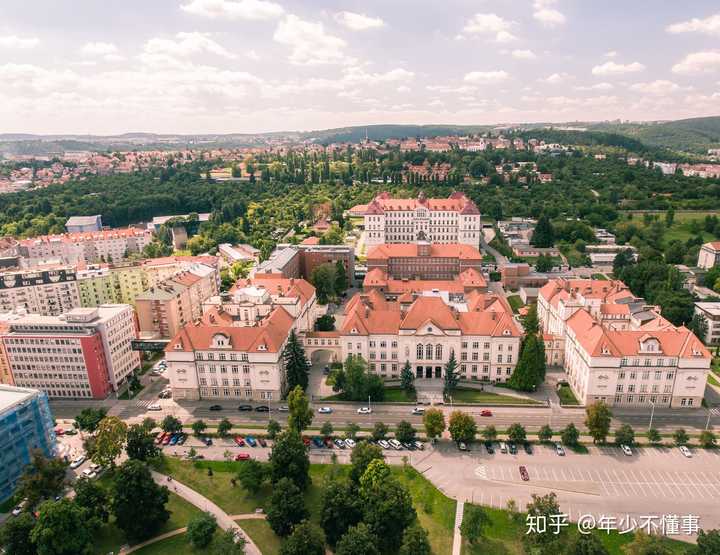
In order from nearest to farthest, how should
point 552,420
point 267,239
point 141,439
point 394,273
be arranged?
1. point 141,439
2. point 552,420
3. point 394,273
4. point 267,239

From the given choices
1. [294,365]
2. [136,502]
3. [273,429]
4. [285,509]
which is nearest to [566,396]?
[294,365]

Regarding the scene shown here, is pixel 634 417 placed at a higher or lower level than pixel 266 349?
lower

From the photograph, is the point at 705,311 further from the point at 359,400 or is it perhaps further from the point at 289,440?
the point at 289,440

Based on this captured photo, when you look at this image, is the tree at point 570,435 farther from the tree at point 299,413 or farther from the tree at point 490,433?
the tree at point 299,413

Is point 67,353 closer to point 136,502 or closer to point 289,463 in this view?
point 136,502

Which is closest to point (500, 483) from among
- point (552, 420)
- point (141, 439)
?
point (552, 420)

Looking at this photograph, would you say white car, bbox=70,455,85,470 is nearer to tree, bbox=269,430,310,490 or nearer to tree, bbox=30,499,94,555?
tree, bbox=30,499,94,555
